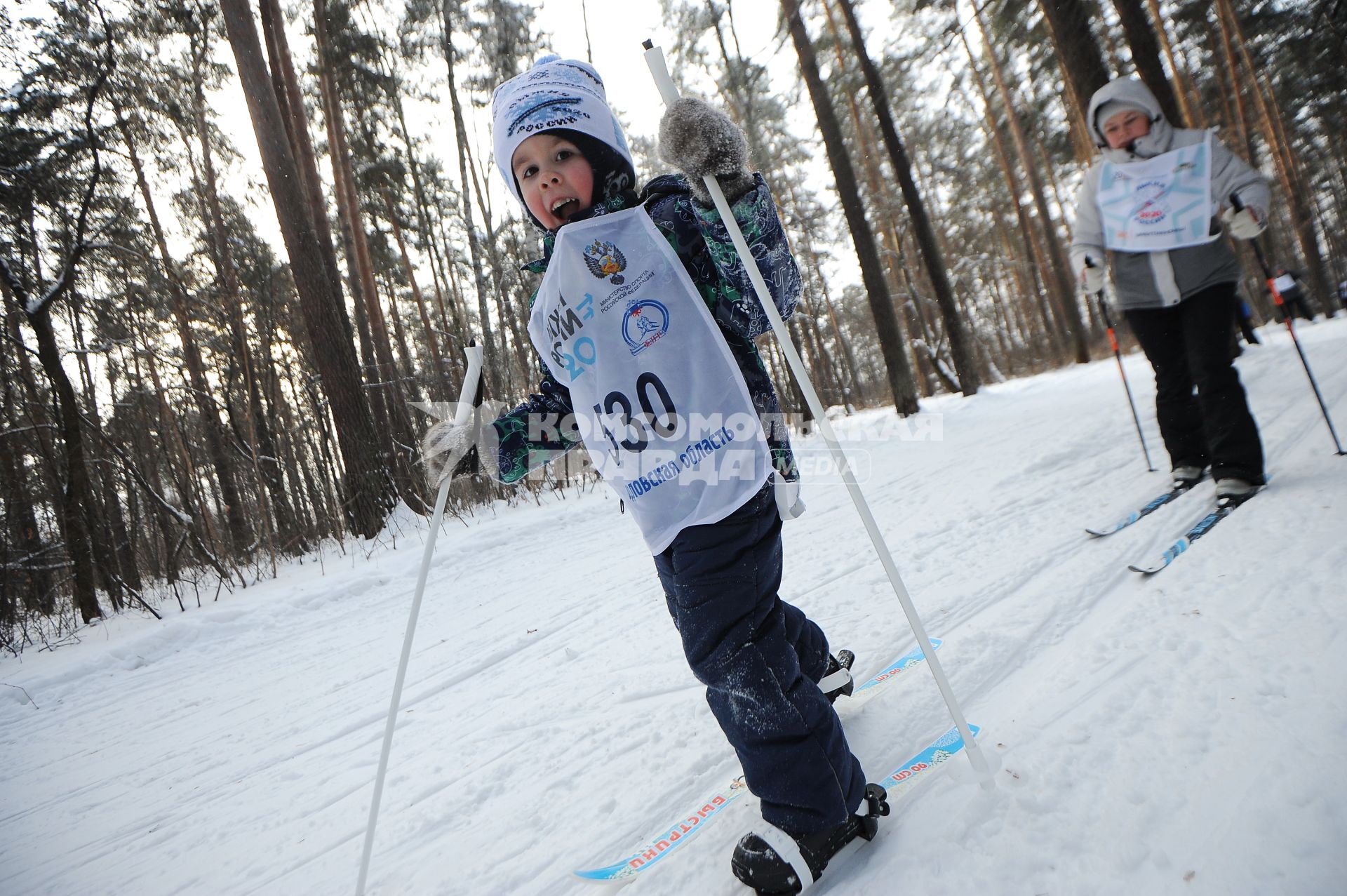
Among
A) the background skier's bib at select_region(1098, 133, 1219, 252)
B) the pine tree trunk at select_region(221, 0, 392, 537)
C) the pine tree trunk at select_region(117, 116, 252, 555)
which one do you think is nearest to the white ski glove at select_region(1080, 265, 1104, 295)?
the background skier's bib at select_region(1098, 133, 1219, 252)

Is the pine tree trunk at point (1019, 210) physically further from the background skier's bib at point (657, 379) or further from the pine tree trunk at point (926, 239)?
the background skier's bib at point (657, 379)

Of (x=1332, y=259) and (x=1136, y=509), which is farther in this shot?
(x=1332, y=259)

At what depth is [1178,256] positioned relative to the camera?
3025 millimetres

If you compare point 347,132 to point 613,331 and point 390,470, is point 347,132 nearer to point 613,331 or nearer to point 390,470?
point 390,470

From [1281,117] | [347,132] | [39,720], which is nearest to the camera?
[39,720]

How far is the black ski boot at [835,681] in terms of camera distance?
1.79 m

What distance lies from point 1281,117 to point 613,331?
83.5ft

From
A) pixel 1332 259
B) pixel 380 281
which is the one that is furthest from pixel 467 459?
pixel 1332 259

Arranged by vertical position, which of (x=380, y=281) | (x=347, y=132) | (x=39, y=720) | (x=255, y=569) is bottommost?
(x=39, y=720)

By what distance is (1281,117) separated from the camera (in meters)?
17.9

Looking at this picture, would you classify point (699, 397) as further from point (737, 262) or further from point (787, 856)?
point (787, 856)

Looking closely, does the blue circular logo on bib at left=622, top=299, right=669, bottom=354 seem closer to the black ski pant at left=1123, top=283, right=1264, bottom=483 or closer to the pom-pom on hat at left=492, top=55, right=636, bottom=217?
the pom-pom on hat at left=492, top=55, right=636, bottom=217

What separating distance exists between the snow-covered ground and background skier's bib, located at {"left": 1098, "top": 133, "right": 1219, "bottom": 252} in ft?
3.93

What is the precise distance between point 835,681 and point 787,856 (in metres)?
0.59
